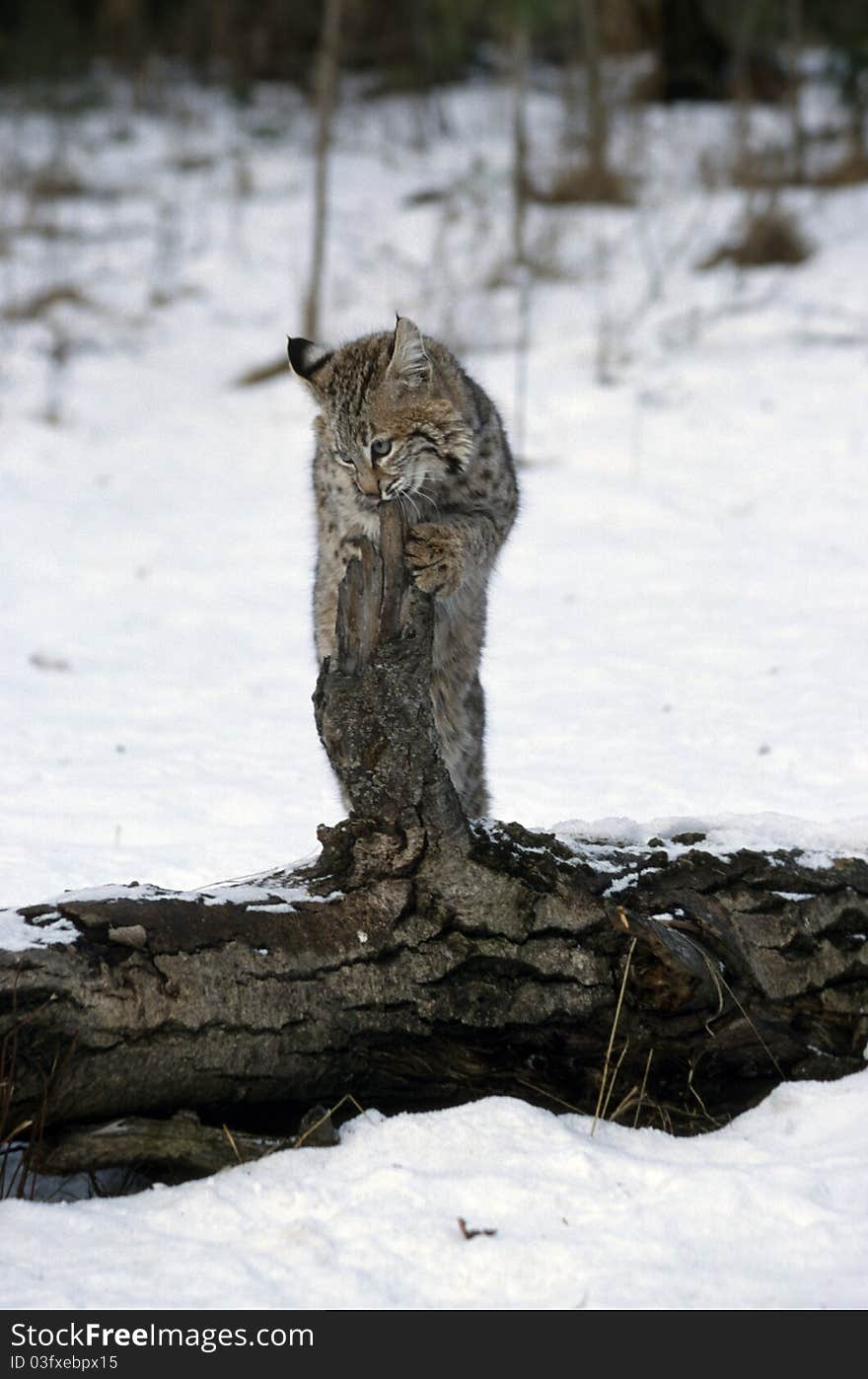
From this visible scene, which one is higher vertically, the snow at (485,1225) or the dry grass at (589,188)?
the dry grass at (589,188)

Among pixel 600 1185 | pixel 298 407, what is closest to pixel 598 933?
pixel 600 1185

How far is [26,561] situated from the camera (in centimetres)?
898

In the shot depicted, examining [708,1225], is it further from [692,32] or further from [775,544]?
[692,32]

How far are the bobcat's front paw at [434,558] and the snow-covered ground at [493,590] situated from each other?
2.53 feet

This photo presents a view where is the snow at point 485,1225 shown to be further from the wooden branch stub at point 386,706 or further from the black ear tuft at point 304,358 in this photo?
the black ear tuft at point 304,358

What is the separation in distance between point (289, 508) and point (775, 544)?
10.9ft

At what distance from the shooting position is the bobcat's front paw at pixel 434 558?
3773 mm

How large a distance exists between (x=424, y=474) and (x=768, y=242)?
31.8 feet

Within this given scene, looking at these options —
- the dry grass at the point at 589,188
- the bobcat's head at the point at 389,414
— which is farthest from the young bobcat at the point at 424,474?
the dry grass at the point at 589,188

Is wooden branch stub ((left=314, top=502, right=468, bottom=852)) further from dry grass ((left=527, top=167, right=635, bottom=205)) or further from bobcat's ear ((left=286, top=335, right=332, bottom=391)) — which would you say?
dry grass ((left=527, top=167, right=635, bottom=205))

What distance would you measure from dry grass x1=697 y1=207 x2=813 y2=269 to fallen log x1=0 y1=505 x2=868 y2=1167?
10.5m

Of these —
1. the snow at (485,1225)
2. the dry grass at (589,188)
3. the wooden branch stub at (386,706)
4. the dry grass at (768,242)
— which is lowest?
the snow at (485,1225)

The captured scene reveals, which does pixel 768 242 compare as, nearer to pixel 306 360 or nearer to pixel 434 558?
pixel 306 360

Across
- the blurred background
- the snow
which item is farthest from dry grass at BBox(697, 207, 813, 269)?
the snow
